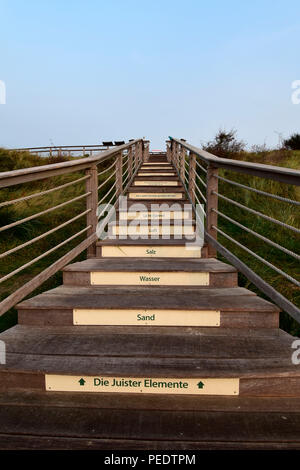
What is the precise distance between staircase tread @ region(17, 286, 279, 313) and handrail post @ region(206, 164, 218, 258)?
91cm

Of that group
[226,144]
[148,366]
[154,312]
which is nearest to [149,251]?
[154,312]

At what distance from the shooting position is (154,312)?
8.23ft

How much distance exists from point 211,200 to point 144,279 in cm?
115

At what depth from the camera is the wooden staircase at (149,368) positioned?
164 centimetres

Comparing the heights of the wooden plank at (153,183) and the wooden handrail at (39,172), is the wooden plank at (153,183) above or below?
below

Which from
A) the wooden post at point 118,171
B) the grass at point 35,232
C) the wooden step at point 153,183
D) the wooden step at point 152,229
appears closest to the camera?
the grass at point 35,232

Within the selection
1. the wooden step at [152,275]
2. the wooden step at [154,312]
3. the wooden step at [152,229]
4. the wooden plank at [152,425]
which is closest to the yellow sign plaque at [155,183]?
the wooden step at [152,229]

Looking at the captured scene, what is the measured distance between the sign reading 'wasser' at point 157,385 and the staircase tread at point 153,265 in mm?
1251

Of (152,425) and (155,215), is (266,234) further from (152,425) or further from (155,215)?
(152,425)

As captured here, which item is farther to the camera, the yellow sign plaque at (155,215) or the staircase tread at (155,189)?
the staircase tread at (155,189)

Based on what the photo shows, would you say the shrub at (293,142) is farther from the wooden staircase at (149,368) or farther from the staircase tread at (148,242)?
the wooden staircase at (149,368)

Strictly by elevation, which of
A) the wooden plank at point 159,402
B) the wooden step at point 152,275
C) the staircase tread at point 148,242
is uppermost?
the staircase tread at point 148,242
